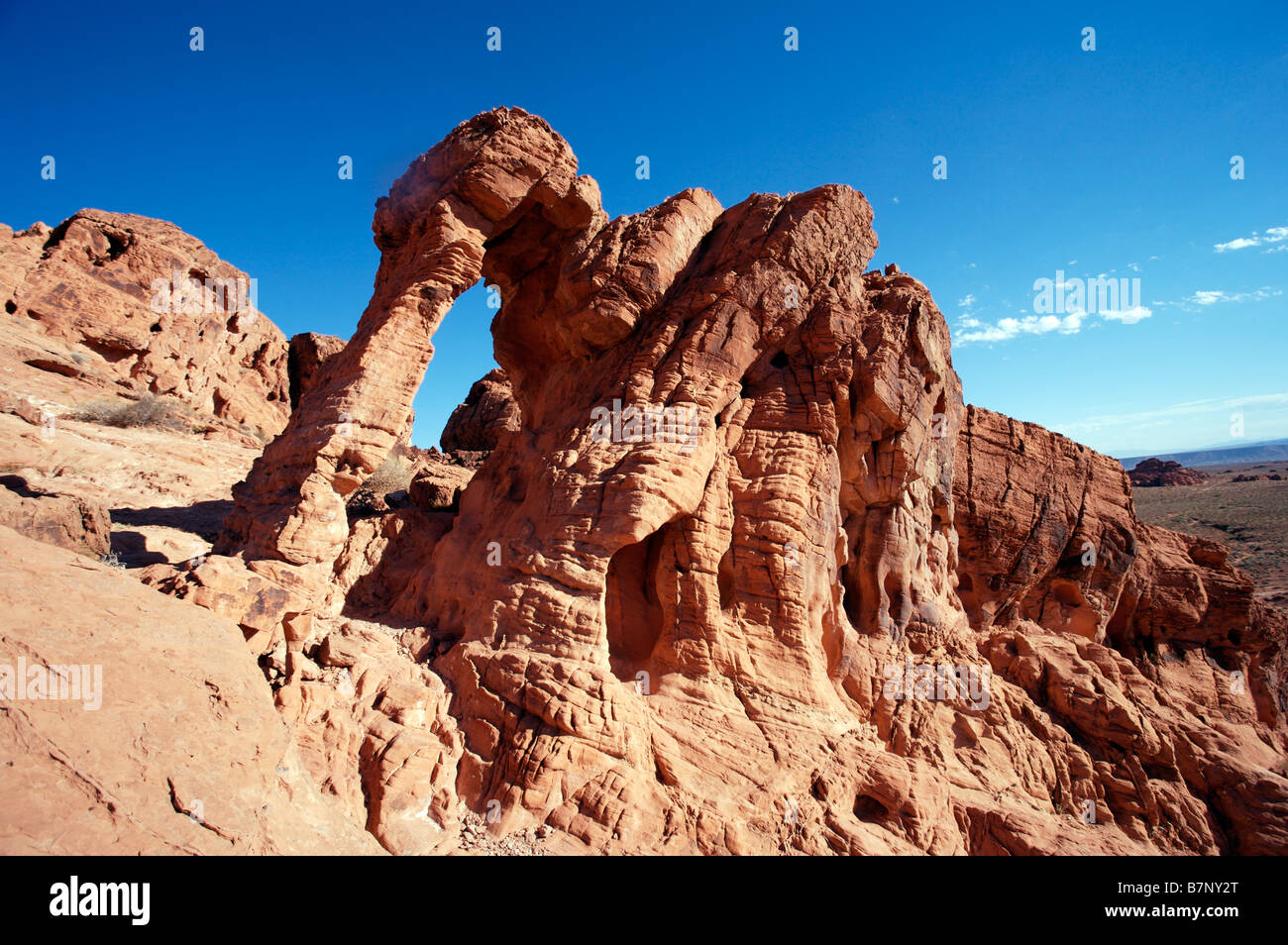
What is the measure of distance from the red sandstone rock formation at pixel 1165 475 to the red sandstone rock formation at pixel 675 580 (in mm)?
73171

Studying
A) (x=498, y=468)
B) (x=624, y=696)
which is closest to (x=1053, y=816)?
(x=624, y=696)

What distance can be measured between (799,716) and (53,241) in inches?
1220

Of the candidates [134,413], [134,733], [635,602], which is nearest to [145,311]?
[134,413]

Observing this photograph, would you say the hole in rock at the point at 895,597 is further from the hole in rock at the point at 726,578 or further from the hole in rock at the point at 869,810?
the hole in rock at the point at 869,810

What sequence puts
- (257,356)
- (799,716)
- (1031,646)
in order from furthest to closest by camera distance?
(257,356) < (1031,646) < (799,716)

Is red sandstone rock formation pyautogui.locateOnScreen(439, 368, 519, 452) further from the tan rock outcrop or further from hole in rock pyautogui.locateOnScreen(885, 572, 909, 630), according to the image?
the tan rock outcrop

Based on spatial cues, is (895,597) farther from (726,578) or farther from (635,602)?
(635,602)

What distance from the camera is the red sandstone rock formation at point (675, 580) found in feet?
23.8

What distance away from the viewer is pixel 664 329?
1056 centimetres

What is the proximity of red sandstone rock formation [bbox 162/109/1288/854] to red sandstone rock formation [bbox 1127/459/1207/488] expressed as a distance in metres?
73.2

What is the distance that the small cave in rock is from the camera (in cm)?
987

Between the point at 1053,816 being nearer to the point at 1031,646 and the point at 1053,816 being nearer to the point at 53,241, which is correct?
the point at 1031,646

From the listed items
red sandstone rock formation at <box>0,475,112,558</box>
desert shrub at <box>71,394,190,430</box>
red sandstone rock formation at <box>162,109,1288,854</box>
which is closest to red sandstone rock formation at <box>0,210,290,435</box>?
desert shrub at <box>71,394,190,430</box>

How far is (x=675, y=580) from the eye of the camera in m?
9.56
